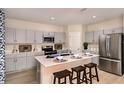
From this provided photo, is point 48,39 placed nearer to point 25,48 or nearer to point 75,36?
point 25,48

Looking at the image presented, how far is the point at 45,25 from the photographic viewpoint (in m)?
5.48

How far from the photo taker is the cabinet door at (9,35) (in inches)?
160

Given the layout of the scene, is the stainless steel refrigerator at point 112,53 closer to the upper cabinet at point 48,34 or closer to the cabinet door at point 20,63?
the upper cabinet at point 48,34

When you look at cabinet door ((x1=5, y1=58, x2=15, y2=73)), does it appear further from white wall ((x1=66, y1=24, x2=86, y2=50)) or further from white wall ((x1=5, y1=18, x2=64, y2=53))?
white wall ((x1=66, y1=24, x2=86, y2=50))

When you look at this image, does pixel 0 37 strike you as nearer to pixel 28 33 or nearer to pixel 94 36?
pixel 28 33

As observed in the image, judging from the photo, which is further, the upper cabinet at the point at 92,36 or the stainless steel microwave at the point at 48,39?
the stainless steel microwave at the point at 48,39

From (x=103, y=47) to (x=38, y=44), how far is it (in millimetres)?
3501

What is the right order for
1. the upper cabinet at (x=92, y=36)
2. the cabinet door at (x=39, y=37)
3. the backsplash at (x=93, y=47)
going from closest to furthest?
the cabinet door at (x=39, y=37)
the upper cabinet at (x=92, y=36)
the backsplash at (x=93, y=47)

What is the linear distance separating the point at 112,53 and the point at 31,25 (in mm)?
4237

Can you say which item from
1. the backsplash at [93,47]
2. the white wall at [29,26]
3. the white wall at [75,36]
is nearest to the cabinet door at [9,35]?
the white wall at [29,26]

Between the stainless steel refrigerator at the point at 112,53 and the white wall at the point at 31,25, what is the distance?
2930mm

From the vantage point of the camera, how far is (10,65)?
4062 millimetres

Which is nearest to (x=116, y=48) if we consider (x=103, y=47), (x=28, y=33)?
(x=103, y=47)

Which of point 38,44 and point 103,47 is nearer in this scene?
point 103,47
